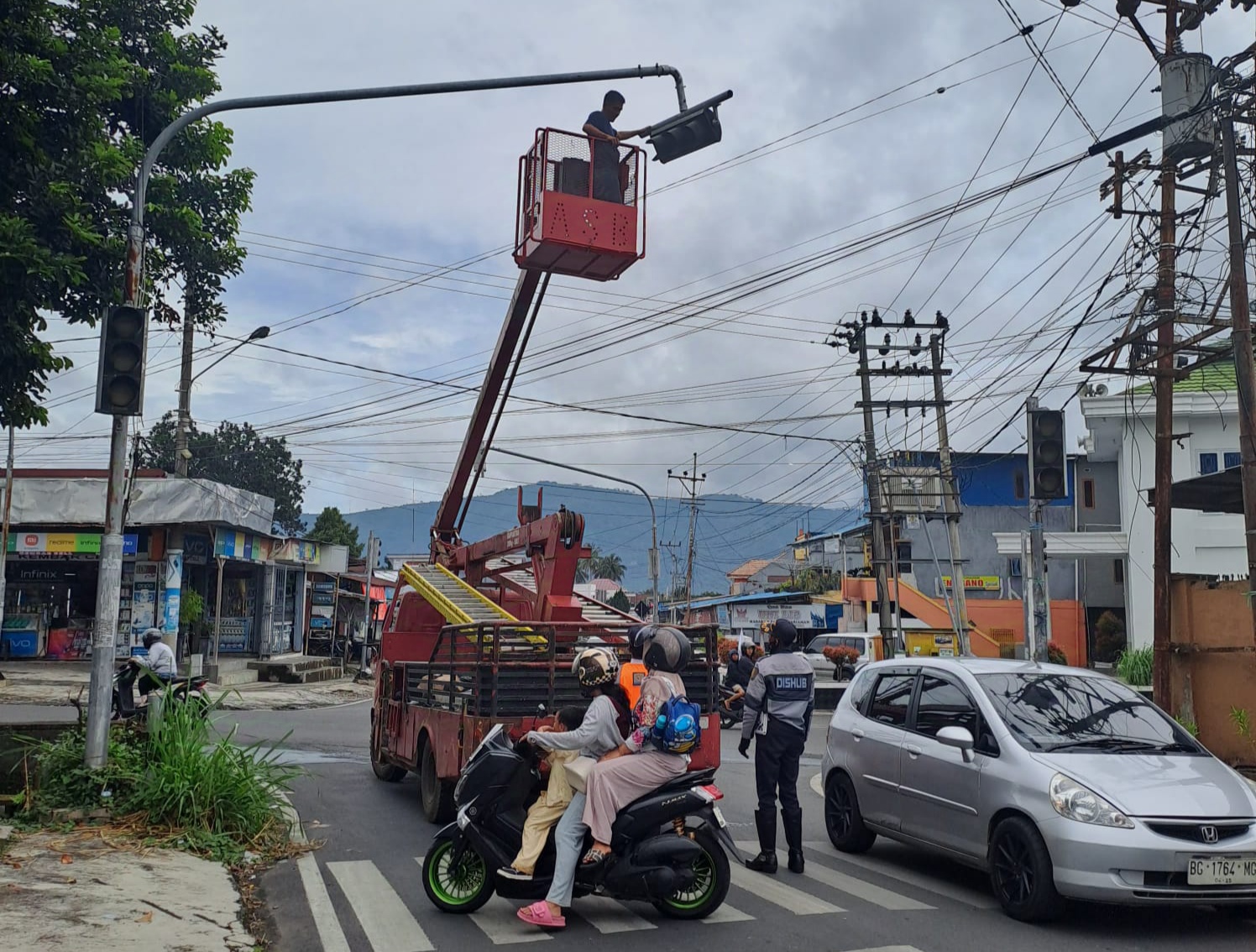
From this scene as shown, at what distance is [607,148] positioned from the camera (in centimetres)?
1246

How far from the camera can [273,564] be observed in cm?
3478

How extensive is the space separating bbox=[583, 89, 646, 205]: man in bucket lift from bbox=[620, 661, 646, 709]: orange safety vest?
639 centimetres

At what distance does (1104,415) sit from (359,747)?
28522 mm

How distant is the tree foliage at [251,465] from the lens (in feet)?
219

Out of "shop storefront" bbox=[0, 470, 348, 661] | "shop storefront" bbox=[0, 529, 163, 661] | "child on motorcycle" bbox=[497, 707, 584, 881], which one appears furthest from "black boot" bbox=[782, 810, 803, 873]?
"shop storefront" bbox=[0, 529, 163, 661]

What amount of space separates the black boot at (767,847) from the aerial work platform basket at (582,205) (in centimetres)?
655

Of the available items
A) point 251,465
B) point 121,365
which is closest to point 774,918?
→ point 121,365

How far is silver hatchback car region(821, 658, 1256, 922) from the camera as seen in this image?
21.1 ft

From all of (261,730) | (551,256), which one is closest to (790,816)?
(551,256)

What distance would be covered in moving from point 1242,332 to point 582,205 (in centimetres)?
797

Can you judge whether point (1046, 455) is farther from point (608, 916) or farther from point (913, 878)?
point (608, 916)

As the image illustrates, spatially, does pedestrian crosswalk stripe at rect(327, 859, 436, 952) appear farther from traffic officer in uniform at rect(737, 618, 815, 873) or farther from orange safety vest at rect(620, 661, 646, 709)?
traffic officer in uniform at rect(737, 618, 815, 873)

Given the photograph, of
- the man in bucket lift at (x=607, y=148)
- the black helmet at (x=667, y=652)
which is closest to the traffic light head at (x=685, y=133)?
the man in bucket lift at (x=607, y=148)

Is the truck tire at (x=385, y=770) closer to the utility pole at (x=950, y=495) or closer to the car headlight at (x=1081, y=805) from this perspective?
the car headlight at (x=1081, y=805)
